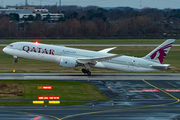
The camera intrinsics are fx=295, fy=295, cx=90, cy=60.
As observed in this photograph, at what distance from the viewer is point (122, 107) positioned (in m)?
29.2

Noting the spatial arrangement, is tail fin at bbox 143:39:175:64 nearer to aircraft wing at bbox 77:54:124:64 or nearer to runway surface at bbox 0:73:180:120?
aircraft wing at bbox 77:54:124:64

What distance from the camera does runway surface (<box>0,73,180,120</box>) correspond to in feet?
84.5

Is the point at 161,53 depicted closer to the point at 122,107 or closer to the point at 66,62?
the point at 66,62

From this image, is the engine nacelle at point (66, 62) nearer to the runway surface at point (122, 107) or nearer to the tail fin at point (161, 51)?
the runway surface at point (122, 107)

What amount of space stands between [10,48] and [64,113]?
2750 cm

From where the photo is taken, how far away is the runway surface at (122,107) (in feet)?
84.5

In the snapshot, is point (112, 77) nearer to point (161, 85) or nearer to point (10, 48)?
point (161, 85)

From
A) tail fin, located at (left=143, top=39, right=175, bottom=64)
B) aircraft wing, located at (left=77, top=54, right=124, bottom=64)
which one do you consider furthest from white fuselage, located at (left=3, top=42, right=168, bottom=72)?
aircraft wing, located at (left=77, top=54, right=124, bottom=64)

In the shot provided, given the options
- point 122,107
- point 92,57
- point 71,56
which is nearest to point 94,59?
point 92,57

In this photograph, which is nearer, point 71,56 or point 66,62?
point 66,62

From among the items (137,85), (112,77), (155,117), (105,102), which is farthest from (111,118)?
(112,77)

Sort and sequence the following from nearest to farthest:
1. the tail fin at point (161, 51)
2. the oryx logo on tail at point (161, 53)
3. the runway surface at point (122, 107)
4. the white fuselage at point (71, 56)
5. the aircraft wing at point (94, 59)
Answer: the runway surface at point (122, 107) < the aircraft wing at point (94, 59) < the tail fin at point (161, 51) < the oryx logo on tail at point (161, 53) < the white fuselage at point (71, 56)

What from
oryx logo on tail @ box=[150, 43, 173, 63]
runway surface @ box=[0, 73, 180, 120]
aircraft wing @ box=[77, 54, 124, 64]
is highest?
oryx logo on tail @ box=[150, 43, 173, 63]

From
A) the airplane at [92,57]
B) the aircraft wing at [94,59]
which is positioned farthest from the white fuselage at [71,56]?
the aircraft wing at [94,59]
